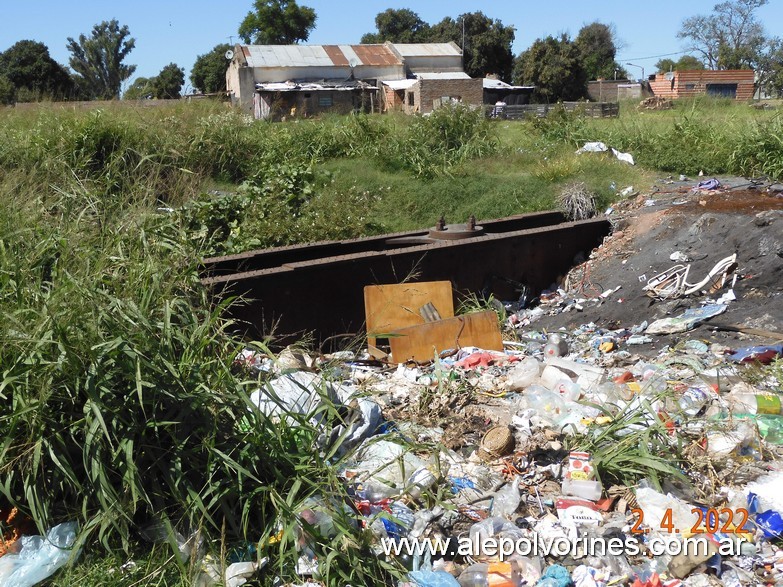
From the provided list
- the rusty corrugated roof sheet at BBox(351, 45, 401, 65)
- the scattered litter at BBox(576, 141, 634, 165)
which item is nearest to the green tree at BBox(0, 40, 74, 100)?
the rusty corrugated roof sheet at BBox(351, 45, 401, 65)

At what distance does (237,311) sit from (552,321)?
297cm

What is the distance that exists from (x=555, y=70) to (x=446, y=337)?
3917cm

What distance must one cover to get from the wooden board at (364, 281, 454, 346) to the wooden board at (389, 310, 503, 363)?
0.26m

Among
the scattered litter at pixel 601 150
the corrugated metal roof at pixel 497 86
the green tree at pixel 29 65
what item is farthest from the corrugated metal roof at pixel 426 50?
the scattered litter at pixel 601 150

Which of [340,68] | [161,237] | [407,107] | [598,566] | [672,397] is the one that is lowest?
[598,566]

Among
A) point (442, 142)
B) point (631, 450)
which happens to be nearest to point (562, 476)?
point (631, 450)

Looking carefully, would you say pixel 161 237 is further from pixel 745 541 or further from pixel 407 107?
pixel 407 107

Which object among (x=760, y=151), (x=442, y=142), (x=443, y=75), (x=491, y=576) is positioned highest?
(x=443, y=75)

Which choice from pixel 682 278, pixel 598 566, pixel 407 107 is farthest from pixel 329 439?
pixel 407 107

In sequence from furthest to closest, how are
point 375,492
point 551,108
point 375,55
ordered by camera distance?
point 375,55 → point 551,108 → point 375,492

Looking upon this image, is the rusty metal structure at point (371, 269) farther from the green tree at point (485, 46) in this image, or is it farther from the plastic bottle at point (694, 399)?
the green tree at point (485, 46)

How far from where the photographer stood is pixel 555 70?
41.3 metres

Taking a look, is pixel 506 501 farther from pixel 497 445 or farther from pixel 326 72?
pixel 326 72

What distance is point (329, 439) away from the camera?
3.32 m
